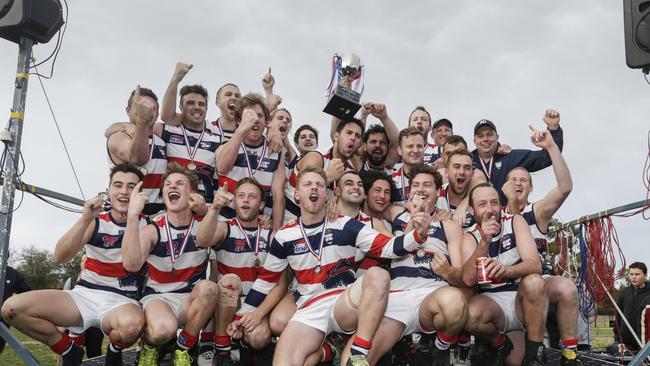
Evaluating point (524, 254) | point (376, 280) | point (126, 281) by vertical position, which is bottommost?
point (126, 281)

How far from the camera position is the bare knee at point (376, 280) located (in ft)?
12.0

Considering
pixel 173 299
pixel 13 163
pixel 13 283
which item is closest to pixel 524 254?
pixel 173 299

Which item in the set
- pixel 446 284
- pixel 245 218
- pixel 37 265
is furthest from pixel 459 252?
pixel 37 265

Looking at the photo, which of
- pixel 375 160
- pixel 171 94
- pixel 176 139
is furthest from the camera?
pixel 375 160

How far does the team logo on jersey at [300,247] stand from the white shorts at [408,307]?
74 centimetres

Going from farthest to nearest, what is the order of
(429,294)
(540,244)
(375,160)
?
(375,160) → (540,244) → (429,294)

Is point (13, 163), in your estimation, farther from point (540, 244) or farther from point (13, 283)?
point (13, 283)

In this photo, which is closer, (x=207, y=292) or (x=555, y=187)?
(x=207, y=292)

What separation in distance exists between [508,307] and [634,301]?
19.7ft

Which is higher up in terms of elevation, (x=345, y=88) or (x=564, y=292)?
(x=345, y=88)

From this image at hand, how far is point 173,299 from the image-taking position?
4.28m

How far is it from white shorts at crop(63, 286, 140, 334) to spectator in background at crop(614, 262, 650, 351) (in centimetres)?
771

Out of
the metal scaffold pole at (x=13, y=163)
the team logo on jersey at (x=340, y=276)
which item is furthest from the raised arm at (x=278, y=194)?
the metal scaffold pole at (x=13, y=163)

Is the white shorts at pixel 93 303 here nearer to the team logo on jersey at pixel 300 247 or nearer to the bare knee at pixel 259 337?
the bare knee at pixel 259 337
